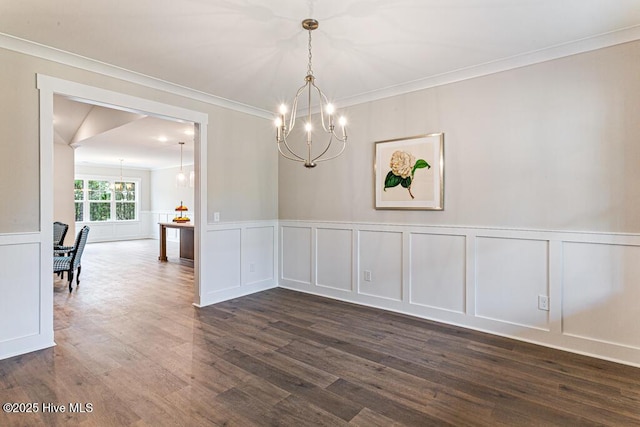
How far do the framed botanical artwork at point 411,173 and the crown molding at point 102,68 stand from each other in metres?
2.11

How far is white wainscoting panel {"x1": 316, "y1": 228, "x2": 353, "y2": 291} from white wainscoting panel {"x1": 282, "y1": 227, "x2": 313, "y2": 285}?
18cm

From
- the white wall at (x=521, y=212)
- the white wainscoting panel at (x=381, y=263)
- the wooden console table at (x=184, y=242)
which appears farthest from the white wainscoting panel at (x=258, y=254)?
the wooden console table at (x=184, y=242)

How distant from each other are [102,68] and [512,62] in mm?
3849

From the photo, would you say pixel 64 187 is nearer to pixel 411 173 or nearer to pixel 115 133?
pixel 115 133

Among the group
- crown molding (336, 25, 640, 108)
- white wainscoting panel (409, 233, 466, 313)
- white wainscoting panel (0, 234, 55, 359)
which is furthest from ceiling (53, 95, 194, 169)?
white wainscoting panel (409, 233, 466, 313)

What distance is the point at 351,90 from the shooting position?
12.7ft

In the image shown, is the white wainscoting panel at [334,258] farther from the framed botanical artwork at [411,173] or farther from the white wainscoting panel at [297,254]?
the framed botanical artwork at [411,173]

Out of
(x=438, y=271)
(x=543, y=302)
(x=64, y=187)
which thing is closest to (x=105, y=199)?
(x=64, y=187)

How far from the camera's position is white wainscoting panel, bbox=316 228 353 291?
4.30 meters

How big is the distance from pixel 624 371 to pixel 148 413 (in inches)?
133

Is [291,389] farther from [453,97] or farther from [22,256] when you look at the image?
[453,97]

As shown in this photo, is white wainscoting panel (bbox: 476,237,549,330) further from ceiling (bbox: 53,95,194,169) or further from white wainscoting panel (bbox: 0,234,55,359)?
ceiling (bbox: 53,95,194,169)

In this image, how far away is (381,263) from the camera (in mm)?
3994

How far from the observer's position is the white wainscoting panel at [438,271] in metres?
3.43
